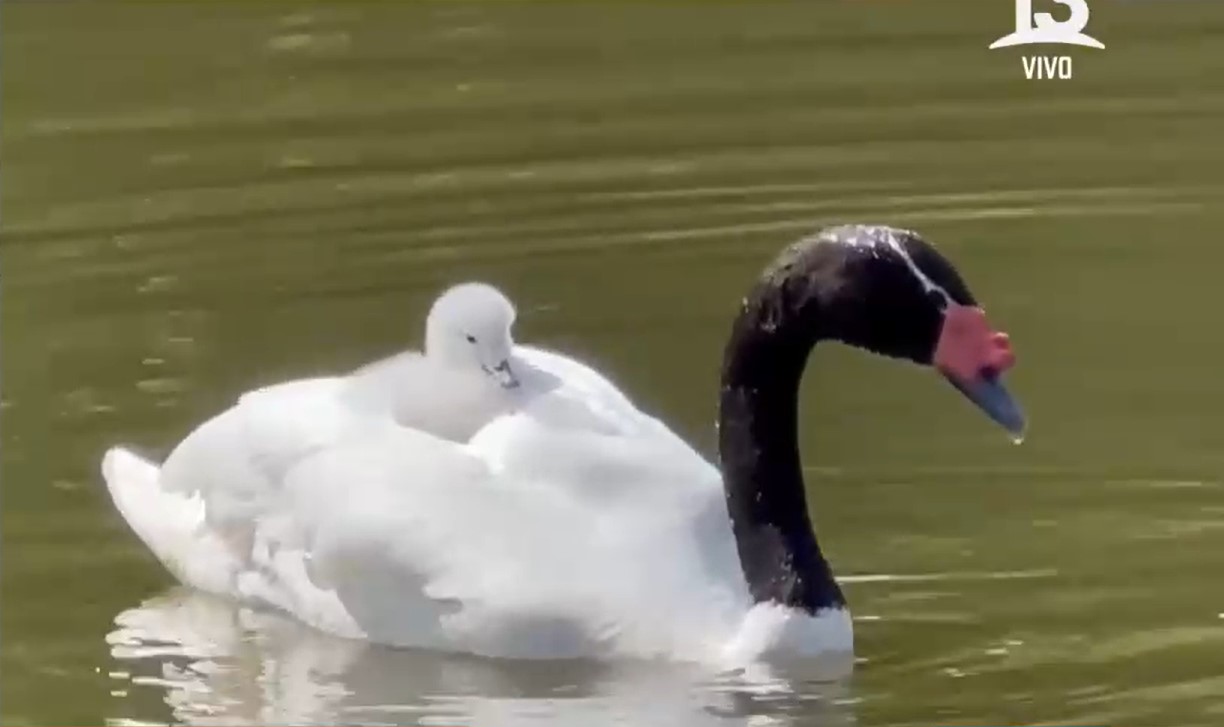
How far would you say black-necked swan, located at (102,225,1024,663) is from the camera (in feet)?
18.7

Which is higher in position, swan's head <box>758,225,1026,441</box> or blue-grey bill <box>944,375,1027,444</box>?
swan's head <box>758,225,1026,441</box>

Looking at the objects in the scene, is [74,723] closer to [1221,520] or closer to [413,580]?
[413,580]

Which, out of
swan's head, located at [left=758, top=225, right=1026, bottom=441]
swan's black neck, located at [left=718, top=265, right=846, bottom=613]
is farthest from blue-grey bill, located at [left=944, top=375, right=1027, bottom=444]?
swan's black neck, located at [left=718, top=265, right=846, bottom=613]

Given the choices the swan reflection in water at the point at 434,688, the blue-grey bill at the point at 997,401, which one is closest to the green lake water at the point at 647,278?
the swan reflection in water at the point at 434,688

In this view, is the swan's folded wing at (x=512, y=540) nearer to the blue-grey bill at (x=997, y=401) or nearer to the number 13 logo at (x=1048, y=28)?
the blue-grey bill at (x=997, y=401)

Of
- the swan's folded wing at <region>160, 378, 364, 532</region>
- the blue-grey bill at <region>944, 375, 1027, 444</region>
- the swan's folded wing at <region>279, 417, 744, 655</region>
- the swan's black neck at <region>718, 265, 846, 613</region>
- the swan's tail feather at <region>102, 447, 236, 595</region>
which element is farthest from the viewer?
the swan's tail feather at <region>102, 447, 236, 595</region>

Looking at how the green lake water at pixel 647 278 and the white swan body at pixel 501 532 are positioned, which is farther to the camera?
the green lake water at pixel 647 278

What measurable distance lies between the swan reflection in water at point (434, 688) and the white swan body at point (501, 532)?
39mm

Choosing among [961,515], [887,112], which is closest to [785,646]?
[961,515]

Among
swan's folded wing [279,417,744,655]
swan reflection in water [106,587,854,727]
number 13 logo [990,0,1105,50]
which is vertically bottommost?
swan reflection in water [106,587,854,727]

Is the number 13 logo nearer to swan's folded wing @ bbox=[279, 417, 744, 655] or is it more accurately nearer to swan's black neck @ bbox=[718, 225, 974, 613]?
swan's black neck @ bbox=[718, 225, 974, 613]

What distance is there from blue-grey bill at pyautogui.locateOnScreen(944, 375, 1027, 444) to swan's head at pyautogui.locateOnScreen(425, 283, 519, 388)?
2.91 feet

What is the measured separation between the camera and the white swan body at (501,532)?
5.74 meters

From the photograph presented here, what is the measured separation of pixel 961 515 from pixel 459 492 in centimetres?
117
